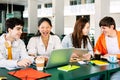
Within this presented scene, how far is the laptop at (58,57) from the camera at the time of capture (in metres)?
1.97

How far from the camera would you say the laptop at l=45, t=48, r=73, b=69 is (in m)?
1.97

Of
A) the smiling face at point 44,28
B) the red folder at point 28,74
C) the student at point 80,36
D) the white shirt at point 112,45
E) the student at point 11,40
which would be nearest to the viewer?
the red folder at point 28,74

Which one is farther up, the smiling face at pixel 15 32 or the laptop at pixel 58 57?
the smiling face at pixel 15 32

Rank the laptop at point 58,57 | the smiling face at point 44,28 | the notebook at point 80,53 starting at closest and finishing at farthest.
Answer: the laptop at point 58,57
the notebook at point 80,53
the smiling face at point 44,28

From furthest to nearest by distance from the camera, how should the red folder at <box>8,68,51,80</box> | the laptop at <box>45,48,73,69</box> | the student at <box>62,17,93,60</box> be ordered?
1. the student at <box>62,17,93,60</box>
2. the laptop at <box>45,48,73,69</box>
3. the red folder at <box>8,68,51,80</box>

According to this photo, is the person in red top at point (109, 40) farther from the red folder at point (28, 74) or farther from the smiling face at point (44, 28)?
the red folder at point (28, 74)

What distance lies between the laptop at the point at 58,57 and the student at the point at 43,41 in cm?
64

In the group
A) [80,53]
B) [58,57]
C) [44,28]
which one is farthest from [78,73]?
[44,28]

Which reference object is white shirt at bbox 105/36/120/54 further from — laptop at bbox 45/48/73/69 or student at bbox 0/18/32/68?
student at bbox 0/18/32/68

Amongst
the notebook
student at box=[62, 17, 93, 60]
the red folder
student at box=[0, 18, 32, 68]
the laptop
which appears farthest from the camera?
student at box=[62, 17, 93, 60]

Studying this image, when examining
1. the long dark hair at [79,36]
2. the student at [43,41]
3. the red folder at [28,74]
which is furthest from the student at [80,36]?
the red folder at [28,74]

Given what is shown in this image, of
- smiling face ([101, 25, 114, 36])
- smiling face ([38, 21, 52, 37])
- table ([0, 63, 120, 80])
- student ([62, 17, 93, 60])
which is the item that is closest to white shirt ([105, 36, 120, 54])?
smiling face ([101, 25, 114, 36])

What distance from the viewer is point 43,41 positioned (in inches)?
109

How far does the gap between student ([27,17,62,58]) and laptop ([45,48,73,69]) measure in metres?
0.64
